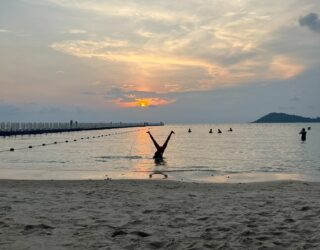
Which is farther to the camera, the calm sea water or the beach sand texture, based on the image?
the calm sea water

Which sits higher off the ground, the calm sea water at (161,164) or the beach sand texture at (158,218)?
the beach sand texture at (158,218)

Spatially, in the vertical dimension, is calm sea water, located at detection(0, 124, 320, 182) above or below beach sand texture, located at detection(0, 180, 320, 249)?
below

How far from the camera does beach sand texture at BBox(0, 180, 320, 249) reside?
25.2 ft

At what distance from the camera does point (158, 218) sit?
32.2 feet

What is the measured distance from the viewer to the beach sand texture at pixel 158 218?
302 inches

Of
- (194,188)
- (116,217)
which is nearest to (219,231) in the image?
(116,217)

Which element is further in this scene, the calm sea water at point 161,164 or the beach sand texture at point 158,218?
the calm sea water at point 161,164

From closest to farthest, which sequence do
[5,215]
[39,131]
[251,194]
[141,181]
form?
[5,215], [251,194], [141,181], [39,131]

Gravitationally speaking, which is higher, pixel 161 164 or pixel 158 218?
pixel 158 218

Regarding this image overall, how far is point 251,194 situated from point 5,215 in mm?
8247

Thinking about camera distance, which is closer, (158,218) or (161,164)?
(158,218)

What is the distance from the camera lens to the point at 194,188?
51.8 feet

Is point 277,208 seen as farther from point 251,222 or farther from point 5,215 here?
point 5,215

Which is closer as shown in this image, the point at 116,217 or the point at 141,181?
the point at 116,217
